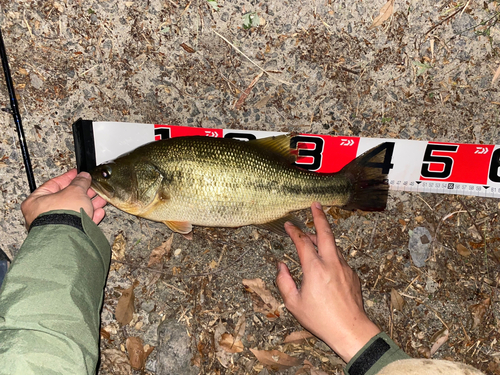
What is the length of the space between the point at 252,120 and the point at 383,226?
170cm

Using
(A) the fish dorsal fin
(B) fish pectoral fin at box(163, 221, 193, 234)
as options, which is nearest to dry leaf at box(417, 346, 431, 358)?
(A) the fish dorsal fin

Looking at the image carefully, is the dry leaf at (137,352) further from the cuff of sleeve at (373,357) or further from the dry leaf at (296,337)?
the cuff of sleeve at (373,357)

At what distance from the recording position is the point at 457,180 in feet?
11.0

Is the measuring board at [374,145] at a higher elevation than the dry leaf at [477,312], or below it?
higher

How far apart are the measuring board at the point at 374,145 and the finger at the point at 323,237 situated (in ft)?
1.69

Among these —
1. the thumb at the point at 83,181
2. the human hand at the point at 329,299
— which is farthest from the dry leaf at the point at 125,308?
the human hand at the point at 329,299

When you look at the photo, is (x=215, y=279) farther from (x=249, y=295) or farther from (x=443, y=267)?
(x=443, y=267)

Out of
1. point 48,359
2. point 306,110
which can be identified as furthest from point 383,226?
point 48,359

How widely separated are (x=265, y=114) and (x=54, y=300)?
2.27 metres

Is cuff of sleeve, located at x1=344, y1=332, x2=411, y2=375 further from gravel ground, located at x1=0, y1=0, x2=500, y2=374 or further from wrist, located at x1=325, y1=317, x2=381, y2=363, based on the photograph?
gravel ground, located at x1=0, y1=0, x2=500, y2=374

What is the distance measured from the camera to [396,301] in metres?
3.40

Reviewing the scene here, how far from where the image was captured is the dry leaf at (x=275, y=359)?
10.8 feet

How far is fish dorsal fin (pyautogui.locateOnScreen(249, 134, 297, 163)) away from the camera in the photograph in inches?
117

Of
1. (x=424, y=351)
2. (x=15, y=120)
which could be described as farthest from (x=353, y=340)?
(x=15, y=120)
